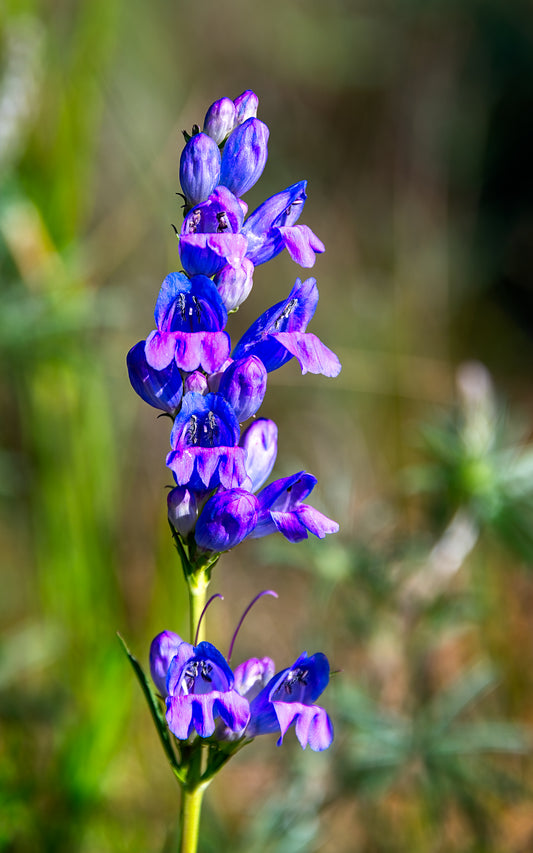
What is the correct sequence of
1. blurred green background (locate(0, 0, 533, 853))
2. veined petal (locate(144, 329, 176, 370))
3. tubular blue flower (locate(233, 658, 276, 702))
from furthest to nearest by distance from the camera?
1. blurred green background (locate(0, 0, 533, 853))
2. tubular blue flower (locate(233, 658, 276, 702))
3. veined petal (locate(144, 329, 176, 370))

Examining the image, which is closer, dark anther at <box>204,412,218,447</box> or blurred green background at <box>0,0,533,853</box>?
dark anther at <box>204,412,218,447</box>

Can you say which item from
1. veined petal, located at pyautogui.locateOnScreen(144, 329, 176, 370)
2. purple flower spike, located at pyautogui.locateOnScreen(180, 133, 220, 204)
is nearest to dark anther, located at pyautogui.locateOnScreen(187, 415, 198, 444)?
veined petal, located at pyautogui.locateOnScreen(144, 329, 176, 370)

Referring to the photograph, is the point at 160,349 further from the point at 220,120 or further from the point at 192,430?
the point at 220,120

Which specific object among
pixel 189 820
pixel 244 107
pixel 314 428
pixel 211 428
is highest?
pixel 314 428

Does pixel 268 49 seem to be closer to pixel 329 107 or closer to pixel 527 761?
pixel 329 107

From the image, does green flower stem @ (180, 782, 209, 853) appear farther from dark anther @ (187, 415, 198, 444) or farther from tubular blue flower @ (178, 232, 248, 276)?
tubular blue flower @ (178, 232, 248, 276)

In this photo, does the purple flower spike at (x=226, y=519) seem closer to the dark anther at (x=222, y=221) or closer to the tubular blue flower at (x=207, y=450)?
the tubular blue flower at (x=207, y=450)

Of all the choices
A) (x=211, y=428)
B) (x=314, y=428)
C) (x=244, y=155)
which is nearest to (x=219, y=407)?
(x=211, y=428)
